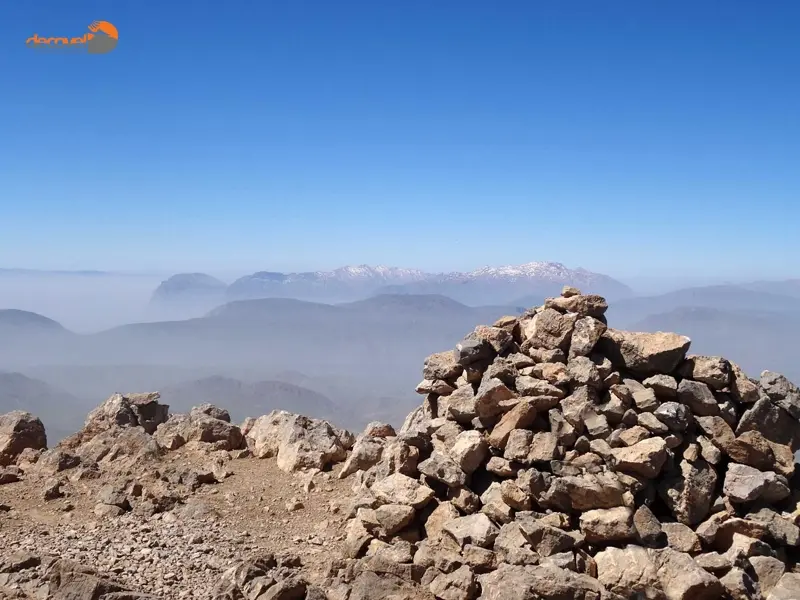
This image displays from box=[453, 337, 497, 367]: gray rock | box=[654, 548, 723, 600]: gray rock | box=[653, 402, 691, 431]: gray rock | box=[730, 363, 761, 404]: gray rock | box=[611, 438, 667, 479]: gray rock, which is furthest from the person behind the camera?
box=[453, 337, 497, 367]: gray rock

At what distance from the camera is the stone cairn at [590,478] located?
12.5 metres

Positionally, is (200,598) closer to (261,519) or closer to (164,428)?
(261,519)

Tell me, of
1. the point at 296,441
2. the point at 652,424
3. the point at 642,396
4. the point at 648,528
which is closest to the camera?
the point at 648,528

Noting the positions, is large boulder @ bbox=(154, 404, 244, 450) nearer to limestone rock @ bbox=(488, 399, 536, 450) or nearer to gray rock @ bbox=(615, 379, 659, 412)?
limestone rock @ bbox=(488, 399, 536, 450)

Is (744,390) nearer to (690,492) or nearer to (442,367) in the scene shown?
(690,492)

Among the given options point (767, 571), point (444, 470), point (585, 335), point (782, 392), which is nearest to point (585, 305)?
point (585, 335)

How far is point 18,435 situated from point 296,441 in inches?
393

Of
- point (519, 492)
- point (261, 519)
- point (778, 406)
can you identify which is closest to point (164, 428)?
point (261, 519)

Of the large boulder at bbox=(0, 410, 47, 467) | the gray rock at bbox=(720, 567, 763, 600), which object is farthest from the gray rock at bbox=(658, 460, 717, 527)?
the large boulder at bbox=(0, 410, 47, 467)

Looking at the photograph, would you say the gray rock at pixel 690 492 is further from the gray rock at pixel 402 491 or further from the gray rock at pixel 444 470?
the gray rock at pixel 402 491

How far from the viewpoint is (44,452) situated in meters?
21.0

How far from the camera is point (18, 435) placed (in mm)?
21594

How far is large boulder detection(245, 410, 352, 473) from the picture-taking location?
2030 centimetres

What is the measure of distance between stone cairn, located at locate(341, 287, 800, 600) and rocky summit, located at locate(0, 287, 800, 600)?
5cm
